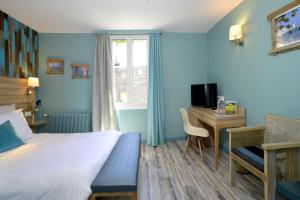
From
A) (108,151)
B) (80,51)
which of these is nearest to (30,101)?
(80,51)

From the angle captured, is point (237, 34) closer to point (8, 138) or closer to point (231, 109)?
point (231, 109)

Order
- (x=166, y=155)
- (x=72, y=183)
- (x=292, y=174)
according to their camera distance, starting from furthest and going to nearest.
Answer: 1. (x=166, y=155)
2. (x=292, y=174)
3. (x=72, y=183)

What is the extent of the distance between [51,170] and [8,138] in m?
1.12

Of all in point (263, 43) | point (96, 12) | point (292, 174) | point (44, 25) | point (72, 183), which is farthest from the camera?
point (44, 25)

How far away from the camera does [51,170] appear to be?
5.04ft

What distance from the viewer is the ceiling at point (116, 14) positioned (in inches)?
112

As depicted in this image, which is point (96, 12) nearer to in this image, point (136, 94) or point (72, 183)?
point (136, 94)

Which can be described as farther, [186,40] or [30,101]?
[186,40]

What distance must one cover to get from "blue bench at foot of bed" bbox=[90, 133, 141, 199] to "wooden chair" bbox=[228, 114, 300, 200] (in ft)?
4.00

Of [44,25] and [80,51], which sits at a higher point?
[44,25]

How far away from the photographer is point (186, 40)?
430 centimetres

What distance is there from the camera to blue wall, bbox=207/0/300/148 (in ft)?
6.66

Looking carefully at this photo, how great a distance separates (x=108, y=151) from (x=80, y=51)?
292 centimetres

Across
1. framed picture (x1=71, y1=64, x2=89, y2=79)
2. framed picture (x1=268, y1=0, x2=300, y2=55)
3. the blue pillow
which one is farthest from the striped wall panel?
framed picture (x1=268, y1=0, x2=300, y2=55)
